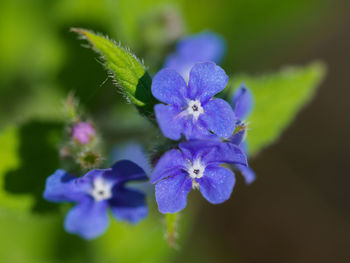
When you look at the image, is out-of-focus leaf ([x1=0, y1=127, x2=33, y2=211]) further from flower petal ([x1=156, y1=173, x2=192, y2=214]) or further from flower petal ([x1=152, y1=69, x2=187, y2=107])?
flower petal ([x1=152, y1=69, x2=187, y2=107])

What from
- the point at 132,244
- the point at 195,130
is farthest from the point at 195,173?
A: the point at 132,244

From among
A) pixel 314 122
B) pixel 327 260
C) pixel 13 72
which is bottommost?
pixel 327 260

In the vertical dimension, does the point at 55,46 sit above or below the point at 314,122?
above

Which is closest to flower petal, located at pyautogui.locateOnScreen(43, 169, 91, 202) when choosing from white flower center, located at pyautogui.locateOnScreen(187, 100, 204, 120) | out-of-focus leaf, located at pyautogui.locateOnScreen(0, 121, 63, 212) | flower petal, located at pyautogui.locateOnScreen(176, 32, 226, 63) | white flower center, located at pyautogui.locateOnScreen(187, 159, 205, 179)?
out-of-focus leaf, located at pyautogui.locateOnScreen(0, 121, 63, 212)

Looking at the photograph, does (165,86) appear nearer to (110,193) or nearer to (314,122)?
(110,193)

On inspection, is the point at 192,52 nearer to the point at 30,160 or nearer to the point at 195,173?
the point at 30,160

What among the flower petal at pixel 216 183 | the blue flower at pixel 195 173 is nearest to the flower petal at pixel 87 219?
the blue flower at pixel 195 173

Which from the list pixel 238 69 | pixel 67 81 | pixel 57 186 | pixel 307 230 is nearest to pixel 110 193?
pixel 57 186
